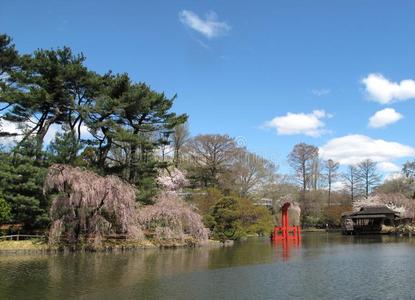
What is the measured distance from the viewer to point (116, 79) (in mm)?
32781

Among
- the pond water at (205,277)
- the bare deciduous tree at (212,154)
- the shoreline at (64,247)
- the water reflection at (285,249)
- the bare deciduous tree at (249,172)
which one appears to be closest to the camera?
the pond water at (205,277)

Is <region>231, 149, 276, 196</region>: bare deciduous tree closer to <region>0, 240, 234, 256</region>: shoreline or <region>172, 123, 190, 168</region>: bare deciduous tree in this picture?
<region>172, 123, 190, 168</region>: bare deciduous tree

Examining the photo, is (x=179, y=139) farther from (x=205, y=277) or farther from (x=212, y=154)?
(x=205, y=277)

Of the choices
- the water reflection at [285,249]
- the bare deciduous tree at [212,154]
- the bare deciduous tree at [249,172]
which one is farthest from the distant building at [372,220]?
the water reflection at [285,249]

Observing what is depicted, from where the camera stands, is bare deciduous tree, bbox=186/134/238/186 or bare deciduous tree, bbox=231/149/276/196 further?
bare deciduous tree, bbox=231/149/276/196

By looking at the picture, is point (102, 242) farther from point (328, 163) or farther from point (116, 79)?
point (328, 163)

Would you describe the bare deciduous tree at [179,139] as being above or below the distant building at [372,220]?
above

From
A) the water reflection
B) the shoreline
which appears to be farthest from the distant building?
the shoreline

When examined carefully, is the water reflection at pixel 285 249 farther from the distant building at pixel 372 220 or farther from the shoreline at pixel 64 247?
the distant building at pixel 372 220

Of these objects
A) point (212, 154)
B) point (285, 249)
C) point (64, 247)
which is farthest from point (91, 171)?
point (212, 154)

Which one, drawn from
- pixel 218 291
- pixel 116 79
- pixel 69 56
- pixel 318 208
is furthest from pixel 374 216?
pixel 218 291

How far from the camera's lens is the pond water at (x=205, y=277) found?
43.3 ft

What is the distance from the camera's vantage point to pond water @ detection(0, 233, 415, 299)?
13188 mm

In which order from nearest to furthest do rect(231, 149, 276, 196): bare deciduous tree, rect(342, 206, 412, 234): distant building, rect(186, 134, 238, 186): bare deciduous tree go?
rect(186, 134, 238, 186): bare deciduous tree → rect(231, 149, 276, 196): bare deciduous tree → rect(342, 206, 412, 234): distant building
